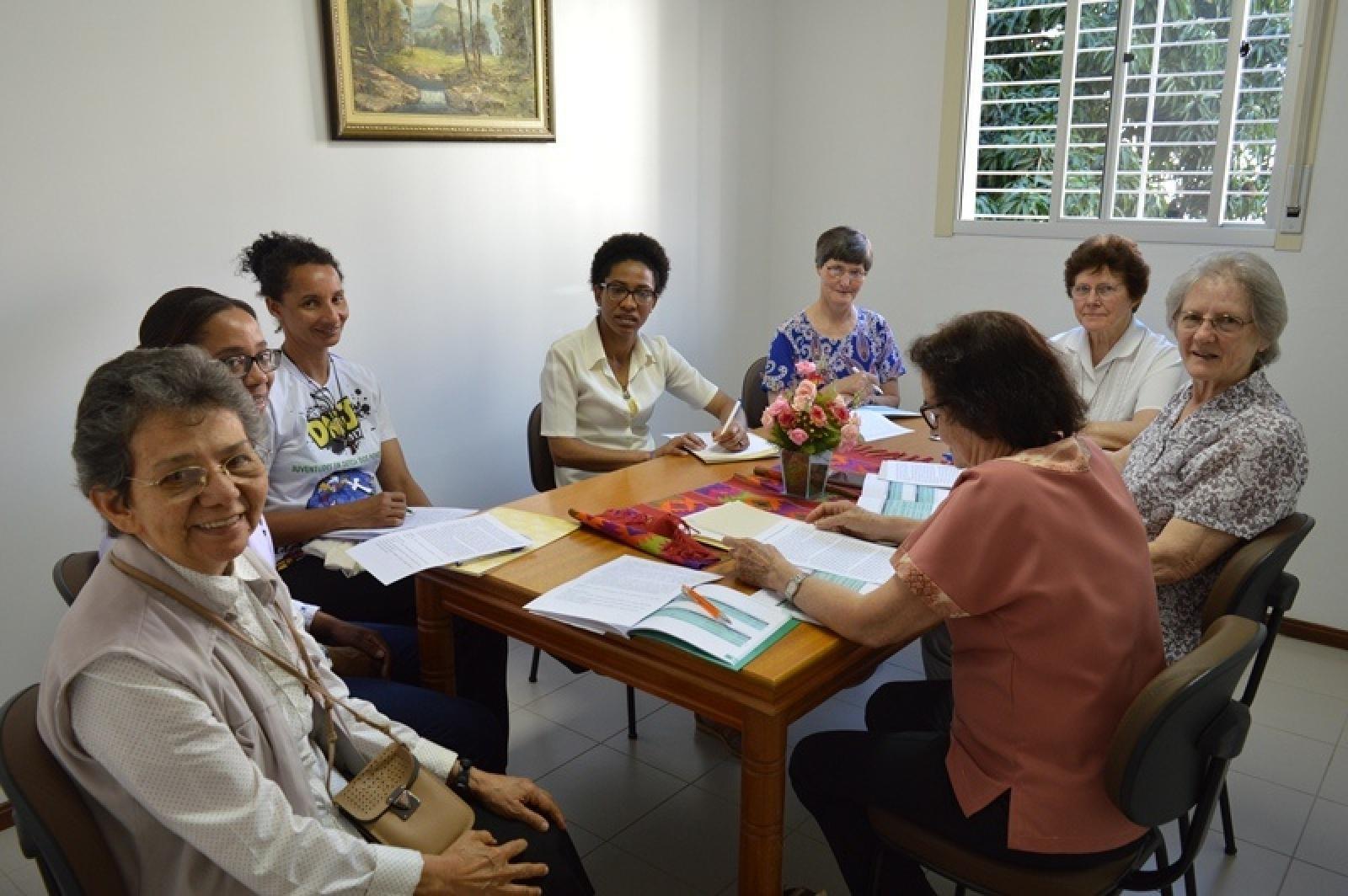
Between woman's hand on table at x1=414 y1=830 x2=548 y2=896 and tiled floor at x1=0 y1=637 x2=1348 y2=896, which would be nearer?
woman's hand on table at x1=414 y1=830 x2=548 y2=896

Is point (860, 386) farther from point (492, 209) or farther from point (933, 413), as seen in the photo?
point (933, 413)

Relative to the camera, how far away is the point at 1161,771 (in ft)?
4.52

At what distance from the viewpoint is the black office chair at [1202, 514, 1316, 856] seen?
1755 mm

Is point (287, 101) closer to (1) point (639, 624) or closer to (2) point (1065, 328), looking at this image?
(1) point (639, 624)

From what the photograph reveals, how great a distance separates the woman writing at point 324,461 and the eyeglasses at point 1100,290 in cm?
191

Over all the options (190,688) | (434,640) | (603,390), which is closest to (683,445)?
(603,390)

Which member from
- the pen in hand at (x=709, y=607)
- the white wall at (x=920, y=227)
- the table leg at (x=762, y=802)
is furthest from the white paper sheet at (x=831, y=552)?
the white wall at (x=920, y=227)

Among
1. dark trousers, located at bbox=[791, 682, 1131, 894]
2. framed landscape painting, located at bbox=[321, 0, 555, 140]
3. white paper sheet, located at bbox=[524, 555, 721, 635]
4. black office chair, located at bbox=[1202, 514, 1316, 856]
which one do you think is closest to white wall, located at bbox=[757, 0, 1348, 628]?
framed landscape painting, located at bbox=[321, 0, 555, 140]

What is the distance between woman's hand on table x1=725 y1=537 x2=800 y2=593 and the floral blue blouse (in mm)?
1607

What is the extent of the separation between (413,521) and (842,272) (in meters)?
1.70

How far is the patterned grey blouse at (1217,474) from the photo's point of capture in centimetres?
185

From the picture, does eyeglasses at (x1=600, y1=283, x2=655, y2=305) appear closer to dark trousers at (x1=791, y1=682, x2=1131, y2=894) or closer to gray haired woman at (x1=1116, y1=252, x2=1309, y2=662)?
gray haired woman at (x1=1116, y1=252, x2=1309, y2=662)

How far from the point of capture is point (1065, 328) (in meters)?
3.74

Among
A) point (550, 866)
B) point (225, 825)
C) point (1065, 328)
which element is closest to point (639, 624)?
point (550, 866)
